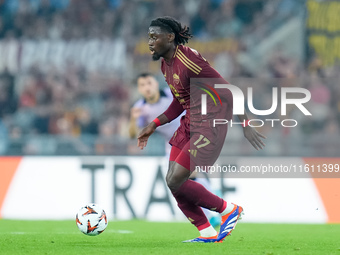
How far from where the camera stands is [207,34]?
57.2 ft

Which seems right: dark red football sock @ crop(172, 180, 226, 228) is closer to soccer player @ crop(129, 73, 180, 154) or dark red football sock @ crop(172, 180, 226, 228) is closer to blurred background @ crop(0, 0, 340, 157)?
soccer player @ crop(129, 73, 180, 154)

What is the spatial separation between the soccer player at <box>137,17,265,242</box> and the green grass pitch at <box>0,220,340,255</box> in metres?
0.35

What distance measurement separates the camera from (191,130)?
7031mm

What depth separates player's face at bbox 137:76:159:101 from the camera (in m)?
10.6

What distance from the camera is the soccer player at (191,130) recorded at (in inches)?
269

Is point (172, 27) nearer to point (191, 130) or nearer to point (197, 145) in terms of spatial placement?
point (191, 130)

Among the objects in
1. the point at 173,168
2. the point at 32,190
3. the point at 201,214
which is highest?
the point at 173,168

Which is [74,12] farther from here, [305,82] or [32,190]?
[32,190]

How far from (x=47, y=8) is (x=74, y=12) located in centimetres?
72

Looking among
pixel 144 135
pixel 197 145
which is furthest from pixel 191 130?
pixel 144 135

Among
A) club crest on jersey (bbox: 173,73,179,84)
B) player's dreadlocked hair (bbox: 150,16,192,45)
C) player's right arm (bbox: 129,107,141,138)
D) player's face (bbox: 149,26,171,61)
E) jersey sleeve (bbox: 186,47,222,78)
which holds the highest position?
player's dreadlocked hair (bbox: 150,16,192,45)

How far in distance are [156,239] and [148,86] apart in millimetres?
3327

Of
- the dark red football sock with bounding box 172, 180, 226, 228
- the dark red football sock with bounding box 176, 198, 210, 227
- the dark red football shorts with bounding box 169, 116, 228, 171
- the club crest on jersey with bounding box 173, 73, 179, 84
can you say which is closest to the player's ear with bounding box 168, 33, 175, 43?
the club crest on jersey with bounding box 173, 73, 179, 84

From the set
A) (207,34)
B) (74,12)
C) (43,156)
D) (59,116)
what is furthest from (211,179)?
(74,12)
